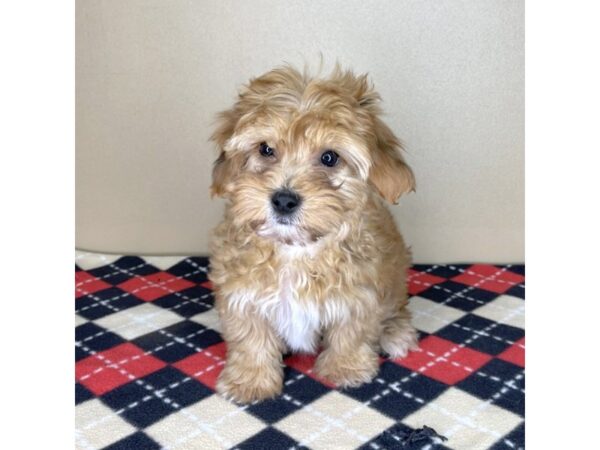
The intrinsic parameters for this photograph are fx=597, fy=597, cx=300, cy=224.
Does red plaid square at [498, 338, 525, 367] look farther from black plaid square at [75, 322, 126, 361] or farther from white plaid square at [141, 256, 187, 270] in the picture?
white plaid square at [141, 256, 187, 270]

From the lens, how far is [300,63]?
2992 millimetres

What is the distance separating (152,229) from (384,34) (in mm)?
1658

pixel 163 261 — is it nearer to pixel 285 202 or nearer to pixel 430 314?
pixel 430 314

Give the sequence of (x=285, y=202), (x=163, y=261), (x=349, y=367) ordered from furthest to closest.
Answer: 1. (x=163, y=261)
2. (x=349, y=367)
3. (x=285, y=202)

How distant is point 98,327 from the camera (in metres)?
2.66

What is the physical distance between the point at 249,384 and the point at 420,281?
1.34m

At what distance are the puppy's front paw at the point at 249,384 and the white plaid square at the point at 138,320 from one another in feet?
1.97

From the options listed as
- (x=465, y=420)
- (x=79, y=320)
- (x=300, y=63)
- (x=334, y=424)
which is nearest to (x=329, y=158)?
(x=334, y=424)

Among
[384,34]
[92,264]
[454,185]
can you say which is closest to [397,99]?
[384,34]

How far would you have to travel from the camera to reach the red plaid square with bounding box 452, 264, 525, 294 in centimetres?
308

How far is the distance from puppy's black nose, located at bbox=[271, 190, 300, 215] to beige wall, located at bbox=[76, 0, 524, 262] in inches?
52.3

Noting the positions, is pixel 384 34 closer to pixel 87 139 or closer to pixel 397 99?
pixel 397 99

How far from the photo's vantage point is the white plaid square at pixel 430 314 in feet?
8.96
